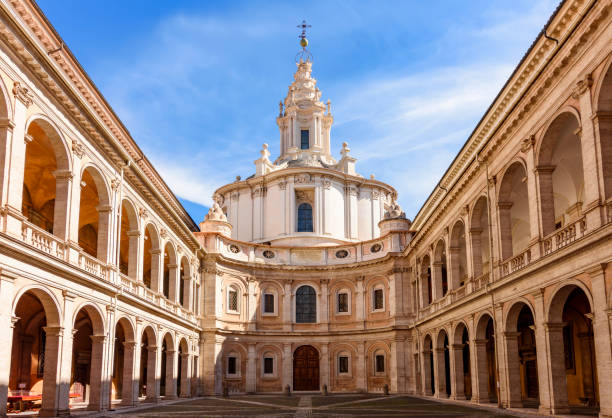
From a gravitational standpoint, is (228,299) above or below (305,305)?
above

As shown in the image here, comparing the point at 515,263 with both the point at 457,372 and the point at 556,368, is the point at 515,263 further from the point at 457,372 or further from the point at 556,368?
the point at 457,372

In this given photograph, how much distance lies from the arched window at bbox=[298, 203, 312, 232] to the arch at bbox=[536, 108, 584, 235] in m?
25.5

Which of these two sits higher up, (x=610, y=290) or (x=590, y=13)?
(x=590, y=13)

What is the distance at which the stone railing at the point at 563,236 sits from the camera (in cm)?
1858

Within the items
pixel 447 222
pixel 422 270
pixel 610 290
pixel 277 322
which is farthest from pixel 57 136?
pixel 277 322

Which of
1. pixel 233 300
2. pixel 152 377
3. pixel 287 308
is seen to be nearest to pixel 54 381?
pixel 152 377

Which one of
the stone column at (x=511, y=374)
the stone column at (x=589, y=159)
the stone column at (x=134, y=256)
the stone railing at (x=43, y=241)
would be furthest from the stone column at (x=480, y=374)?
the stone railing at (x=43, y=241)

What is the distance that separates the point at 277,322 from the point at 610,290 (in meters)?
34.0

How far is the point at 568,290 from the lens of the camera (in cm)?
2039

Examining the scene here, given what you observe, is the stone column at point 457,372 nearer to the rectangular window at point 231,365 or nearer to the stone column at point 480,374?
the stone column at point 480,374

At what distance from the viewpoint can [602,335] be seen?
17250 mm

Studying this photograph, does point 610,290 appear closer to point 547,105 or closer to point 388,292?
point 547,105

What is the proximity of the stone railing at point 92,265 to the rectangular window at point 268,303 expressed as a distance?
24805 millimetres

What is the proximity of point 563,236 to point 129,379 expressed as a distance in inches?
737
